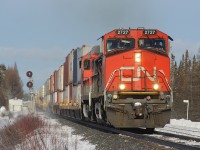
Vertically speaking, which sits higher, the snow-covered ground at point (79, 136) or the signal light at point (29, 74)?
the signal light at point (29, 74)

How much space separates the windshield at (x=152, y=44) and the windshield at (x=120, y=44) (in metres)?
0.35

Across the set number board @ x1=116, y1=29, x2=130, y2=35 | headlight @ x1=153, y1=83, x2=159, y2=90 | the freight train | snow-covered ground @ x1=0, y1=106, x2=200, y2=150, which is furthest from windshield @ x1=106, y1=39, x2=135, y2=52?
snow-covered ground @ x1=0, y1=106, x2=200, y2=150

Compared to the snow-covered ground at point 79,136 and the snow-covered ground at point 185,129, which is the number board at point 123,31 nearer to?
the snow-covered ground at point 79,136

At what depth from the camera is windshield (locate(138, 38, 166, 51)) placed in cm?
1547

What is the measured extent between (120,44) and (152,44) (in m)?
1.23

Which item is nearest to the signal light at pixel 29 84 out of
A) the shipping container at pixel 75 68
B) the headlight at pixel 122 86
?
the shipping container at pixel 75 68

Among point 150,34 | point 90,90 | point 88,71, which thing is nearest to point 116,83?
point 150,34

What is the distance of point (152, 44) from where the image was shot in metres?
15.5

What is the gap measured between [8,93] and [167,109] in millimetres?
84080

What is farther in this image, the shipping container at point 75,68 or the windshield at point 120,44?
the shipping container at point 75,68

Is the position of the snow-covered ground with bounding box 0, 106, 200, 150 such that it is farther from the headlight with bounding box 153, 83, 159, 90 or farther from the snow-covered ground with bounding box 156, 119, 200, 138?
the headlight with bounding box 153, 83, 159, 90

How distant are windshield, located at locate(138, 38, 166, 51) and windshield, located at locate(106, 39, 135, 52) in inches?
13.7

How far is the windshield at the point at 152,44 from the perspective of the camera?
15469mm

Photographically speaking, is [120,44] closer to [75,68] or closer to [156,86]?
[156,86]
